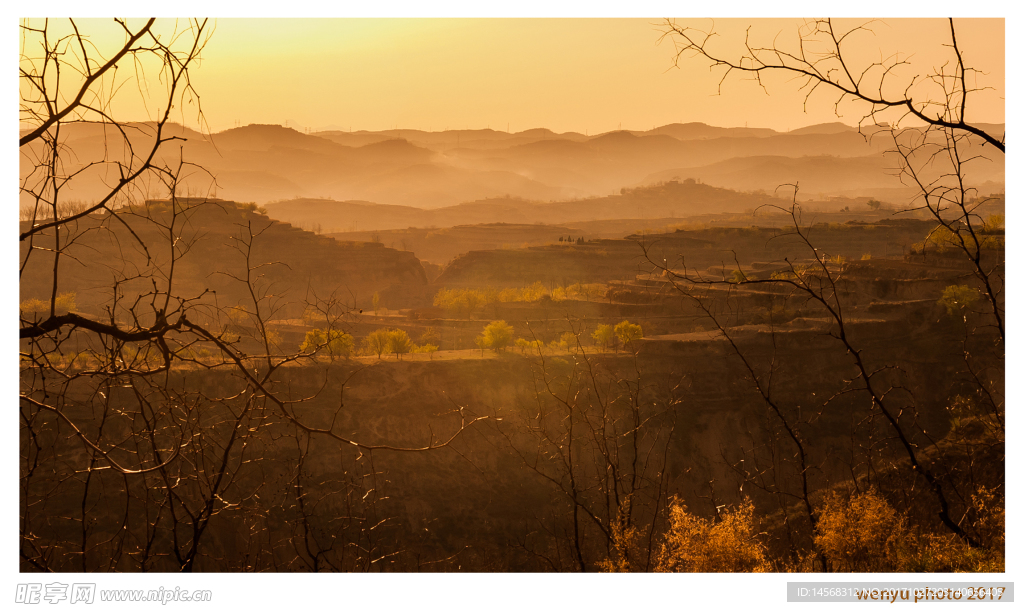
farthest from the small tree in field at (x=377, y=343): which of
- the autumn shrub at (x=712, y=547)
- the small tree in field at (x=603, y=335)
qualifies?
the autumn shrub at (x=712, y=547)

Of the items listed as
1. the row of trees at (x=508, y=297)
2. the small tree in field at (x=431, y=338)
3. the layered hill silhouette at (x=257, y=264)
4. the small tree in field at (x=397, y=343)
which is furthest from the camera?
the layered hill silhouette at (x=257, y=264)

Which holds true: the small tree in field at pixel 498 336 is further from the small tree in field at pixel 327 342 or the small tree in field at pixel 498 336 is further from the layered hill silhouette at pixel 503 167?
the layered hill silhouette at pixel 503 167

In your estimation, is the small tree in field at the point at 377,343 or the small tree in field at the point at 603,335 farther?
the small tree in field at the point at 377,343

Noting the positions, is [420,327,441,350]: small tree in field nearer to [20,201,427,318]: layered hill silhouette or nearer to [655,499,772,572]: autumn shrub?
[20,201,427,318]: layered hill silhouette

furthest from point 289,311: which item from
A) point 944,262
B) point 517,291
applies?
point 944,262

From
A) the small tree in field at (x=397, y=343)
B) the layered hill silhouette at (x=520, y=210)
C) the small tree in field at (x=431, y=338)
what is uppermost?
the layered hill silhouette at (x=520, y=210)

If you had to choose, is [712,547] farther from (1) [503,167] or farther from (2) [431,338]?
(1) [503,167]

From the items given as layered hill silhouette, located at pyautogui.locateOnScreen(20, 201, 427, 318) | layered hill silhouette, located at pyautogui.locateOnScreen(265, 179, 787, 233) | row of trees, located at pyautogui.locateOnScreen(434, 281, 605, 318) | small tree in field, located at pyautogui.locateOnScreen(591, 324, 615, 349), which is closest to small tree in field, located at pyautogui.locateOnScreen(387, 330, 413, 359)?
small tree in field, located at pyautogui.locateOnScreen(591, 324, 615, 349)

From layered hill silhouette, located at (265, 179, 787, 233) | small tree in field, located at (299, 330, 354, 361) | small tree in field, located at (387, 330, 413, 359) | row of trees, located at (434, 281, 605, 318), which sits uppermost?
layered hill silhouette, located at (265, 179, 787, 233)

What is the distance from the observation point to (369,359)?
28.6 m

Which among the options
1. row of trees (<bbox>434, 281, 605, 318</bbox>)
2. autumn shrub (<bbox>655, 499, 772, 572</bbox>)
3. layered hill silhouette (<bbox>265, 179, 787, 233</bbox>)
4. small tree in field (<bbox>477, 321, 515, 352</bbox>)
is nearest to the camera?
autumn shrub (<bbox>655, 499, 772, 572</bbox>)

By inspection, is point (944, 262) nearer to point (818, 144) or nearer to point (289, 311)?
point (289, 311)

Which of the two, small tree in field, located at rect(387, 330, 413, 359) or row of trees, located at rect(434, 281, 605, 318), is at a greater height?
row of trees, located at rect(434, 281, 605, 318)
